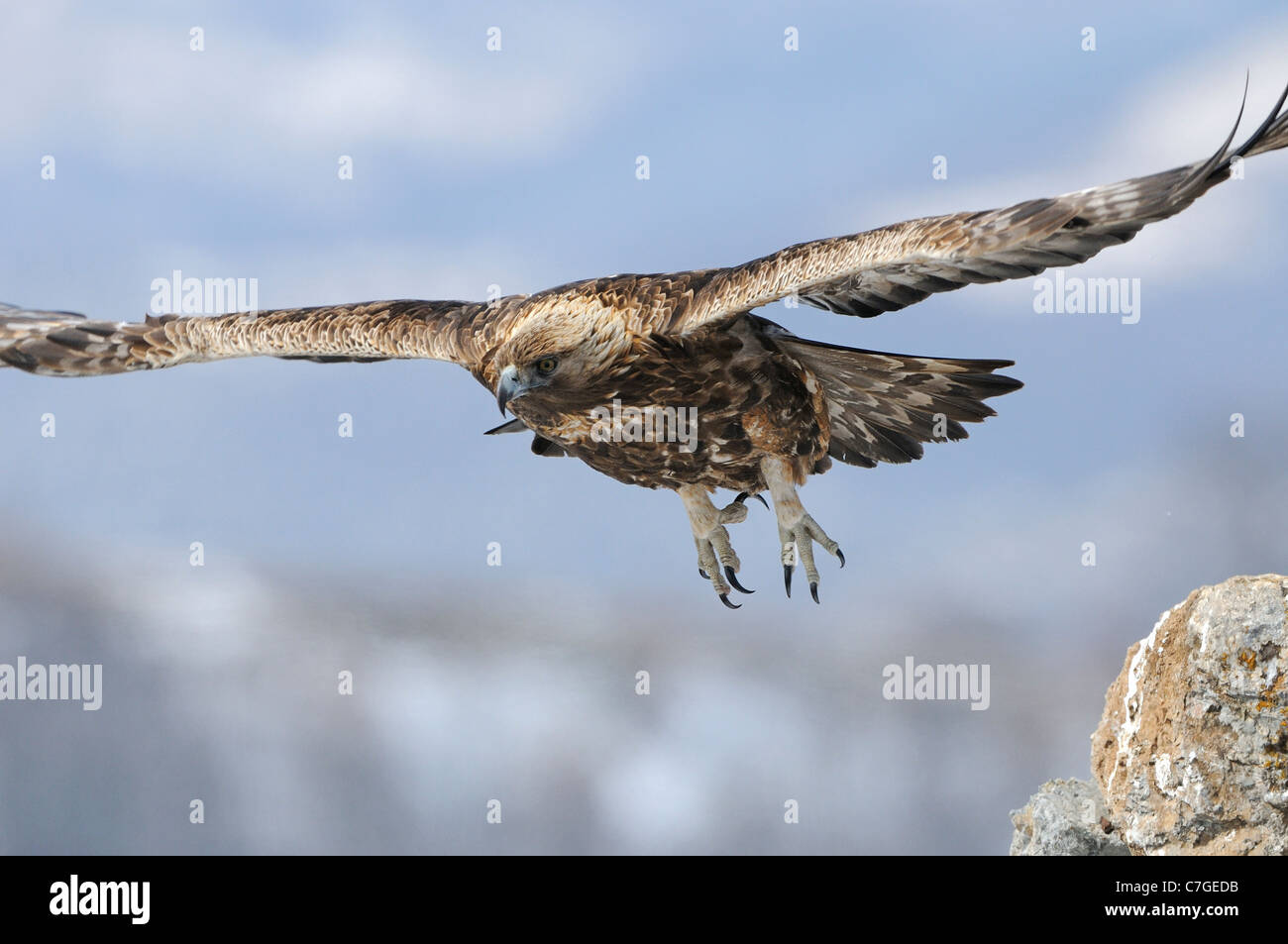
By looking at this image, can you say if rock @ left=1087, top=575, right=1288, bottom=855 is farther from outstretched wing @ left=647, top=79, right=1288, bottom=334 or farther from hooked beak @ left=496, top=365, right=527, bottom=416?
hooked beak @ left=496, top=365, right=527, bottom=416

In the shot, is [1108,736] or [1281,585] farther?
[1108,736]

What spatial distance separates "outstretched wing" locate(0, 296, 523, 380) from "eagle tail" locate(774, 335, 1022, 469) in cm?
182

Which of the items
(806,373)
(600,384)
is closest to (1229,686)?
(806,373)

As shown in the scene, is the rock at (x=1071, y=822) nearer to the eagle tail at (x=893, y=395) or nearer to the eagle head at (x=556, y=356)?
the eagle tail at (x=893, y=395)

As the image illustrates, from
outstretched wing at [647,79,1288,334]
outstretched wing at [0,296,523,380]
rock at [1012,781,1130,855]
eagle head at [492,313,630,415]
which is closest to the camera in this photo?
outstretched wing at [647,79,1288,334]

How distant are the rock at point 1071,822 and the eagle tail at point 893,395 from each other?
2124 millimetres

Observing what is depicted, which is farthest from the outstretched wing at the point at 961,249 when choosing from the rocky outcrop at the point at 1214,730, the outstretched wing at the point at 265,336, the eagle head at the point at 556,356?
the rocky outcrop at the point at 1214,730

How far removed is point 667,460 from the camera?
6969mm

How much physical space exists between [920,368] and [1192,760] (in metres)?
2.54

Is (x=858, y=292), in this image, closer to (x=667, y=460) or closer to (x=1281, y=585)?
(x=667, y=460)

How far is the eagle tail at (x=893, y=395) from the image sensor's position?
22.4 feet

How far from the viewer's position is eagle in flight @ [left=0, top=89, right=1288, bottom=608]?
524cm

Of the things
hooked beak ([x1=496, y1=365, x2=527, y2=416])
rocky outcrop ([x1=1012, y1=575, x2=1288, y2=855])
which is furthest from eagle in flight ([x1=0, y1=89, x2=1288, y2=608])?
rocky outcrop ([x1=1012, y1=575, x2=1288, y2=855])

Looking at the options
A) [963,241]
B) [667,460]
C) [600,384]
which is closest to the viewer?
[963,241]
